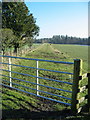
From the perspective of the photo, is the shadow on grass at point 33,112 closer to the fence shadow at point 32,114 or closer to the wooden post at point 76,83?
the fence shadow at point 32,114

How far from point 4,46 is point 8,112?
10.3 meters

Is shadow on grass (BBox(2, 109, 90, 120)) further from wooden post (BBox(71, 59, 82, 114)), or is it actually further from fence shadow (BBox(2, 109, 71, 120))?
wooden post (BBox(71, 59, 82, 114))

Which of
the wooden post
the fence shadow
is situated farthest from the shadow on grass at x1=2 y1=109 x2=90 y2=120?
the wooden post

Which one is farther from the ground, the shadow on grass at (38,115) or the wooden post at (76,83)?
the wooden post at (76,83)

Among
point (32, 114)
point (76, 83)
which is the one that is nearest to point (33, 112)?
point (32, 114)

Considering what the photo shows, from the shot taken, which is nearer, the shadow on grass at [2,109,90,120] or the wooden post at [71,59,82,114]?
the shadow on grass at [2,109,90,120]

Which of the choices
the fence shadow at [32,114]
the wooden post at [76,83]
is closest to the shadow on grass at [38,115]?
the fence shadow at [32,114]

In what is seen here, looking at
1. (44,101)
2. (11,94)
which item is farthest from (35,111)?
(11,94)

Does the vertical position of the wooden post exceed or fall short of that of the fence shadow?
it exceeds it

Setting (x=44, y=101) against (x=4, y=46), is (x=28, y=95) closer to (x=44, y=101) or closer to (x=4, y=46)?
(x=44, y=101)

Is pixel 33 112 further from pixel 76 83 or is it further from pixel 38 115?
pixel 76 83

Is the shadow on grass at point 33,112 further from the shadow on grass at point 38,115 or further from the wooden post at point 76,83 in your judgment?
the wooden post at point 76,83

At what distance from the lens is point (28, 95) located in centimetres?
411

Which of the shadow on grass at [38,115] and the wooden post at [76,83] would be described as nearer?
the shadow on grass at [38,115]
